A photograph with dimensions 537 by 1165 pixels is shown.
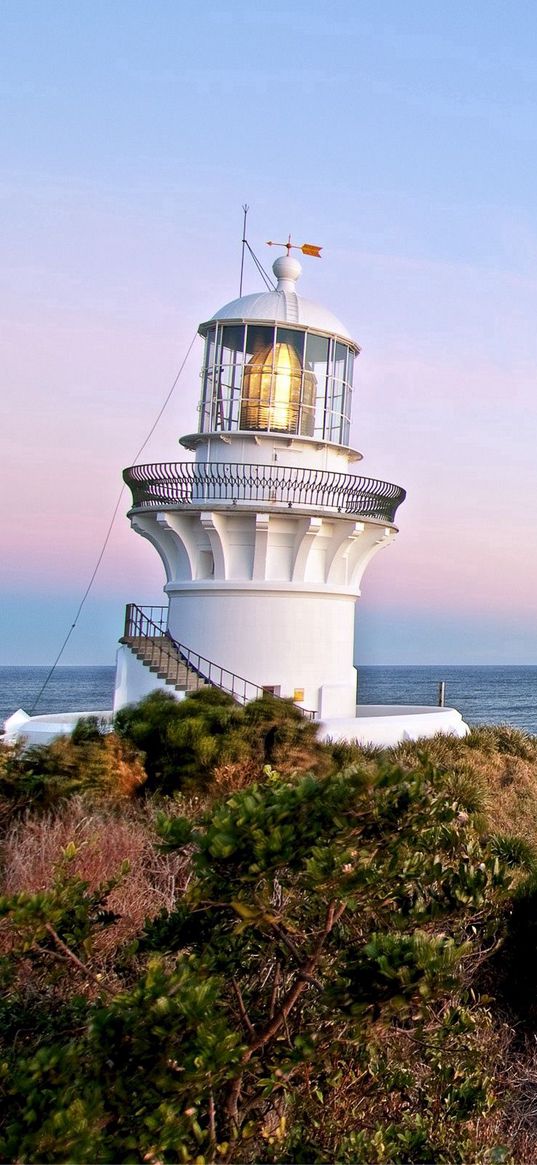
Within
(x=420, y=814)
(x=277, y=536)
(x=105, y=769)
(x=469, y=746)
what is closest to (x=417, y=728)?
(x=469, y=746)

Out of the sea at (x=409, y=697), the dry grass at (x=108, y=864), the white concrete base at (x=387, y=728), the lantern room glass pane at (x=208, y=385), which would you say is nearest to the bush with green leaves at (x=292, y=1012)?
the dry grass at (x=108, y=864)

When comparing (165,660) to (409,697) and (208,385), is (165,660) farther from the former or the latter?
(409,697)

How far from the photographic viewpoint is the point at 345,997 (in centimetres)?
317

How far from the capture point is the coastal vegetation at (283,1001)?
9.27ft

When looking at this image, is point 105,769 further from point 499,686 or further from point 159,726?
point 499,686

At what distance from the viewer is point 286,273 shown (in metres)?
16.2

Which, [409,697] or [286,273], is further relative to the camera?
[409,697]

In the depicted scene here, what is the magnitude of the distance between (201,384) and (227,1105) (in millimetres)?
13850

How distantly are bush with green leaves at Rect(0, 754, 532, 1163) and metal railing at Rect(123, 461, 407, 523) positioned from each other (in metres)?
10.3

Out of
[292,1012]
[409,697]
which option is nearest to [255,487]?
[292,1012]

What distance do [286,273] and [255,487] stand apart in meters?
4.81

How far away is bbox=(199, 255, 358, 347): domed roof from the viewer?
49.4ft

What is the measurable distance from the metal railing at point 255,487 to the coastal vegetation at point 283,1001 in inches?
358

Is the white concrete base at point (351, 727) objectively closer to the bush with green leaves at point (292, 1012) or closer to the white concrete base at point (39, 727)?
the white concrete base at point (39, 727)
